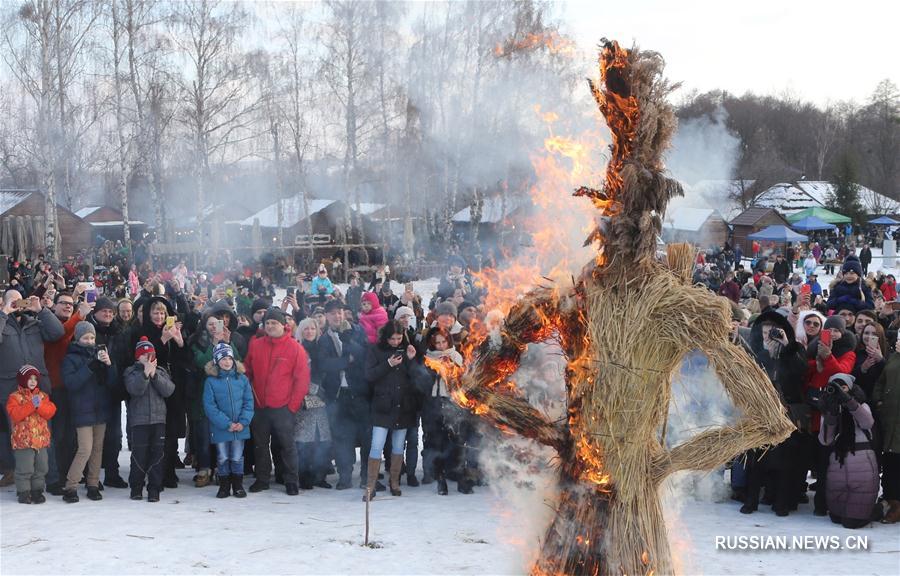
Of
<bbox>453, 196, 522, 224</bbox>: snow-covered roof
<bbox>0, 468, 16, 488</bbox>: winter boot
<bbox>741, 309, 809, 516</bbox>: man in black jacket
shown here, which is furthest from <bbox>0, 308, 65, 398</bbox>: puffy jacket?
<bbox>453, 196, 522, 224</bbox>: snow-covered roof

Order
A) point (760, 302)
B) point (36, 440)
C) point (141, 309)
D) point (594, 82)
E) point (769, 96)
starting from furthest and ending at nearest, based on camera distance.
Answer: point (769, 96) < point (760, 302) < point (141, 309) < point (36, 440) < point (594, 82)

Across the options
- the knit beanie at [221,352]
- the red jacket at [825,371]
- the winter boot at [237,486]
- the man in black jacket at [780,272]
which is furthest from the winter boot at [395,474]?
the man in black jacket at [780,272]

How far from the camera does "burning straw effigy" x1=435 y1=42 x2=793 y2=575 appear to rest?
387cm

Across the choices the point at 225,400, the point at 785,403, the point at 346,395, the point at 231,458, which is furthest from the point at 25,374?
the point at 785,403

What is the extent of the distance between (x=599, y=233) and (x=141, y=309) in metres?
6.04

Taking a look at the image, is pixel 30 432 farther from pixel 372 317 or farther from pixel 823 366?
pixel 823 366

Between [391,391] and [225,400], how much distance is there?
1503 mm

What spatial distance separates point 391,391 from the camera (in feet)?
26.7

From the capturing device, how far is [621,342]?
3982mm

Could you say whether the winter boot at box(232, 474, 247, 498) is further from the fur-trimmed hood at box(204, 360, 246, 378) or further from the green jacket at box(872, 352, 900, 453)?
the green jacket at box(872, 352, 900, 453)

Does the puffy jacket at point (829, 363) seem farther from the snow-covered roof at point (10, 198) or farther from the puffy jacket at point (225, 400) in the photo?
the snow-covered roof at point (10, 198)

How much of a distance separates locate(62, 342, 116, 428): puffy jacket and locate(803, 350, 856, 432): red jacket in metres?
6.19

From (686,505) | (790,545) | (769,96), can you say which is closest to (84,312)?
(686,505)

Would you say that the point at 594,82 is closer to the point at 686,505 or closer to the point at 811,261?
the point at 686,505
